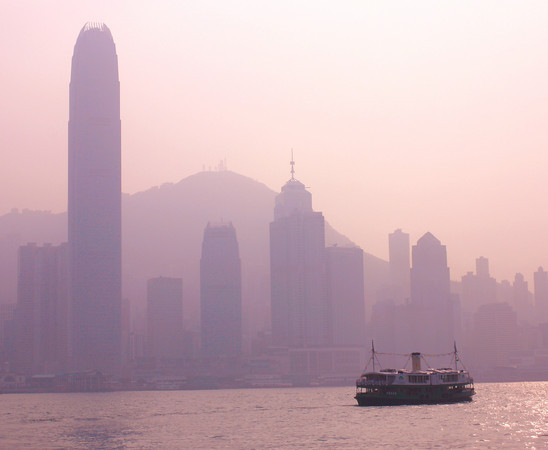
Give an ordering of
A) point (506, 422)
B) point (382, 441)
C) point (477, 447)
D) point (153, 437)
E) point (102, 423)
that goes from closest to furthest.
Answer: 1. point (477, 447)
2. point (382, 441)
3. point (153, 437)
4. point (506, 422)
5. point (102, 423)

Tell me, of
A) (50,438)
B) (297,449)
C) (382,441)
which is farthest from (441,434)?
(50,438)

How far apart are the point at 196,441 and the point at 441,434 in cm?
3931

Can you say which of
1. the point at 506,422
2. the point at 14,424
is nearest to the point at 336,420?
the point at 506,422

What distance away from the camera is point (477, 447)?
134500 millimetres

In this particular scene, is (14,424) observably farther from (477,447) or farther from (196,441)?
(477,447)

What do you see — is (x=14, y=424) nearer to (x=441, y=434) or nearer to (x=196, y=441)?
(x=196, y=441)

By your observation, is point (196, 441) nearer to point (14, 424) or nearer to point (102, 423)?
point (102, 423)

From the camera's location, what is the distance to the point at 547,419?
186 meters

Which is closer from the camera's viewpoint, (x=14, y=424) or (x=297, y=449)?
(x=297, y=449)

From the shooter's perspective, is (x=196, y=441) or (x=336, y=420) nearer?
(x=196, y=441)

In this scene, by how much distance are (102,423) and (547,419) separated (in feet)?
297

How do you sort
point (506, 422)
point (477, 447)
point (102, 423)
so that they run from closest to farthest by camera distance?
point (477, 447), point (506, 422), point (102, 423)

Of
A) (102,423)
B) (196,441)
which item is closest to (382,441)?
(196,441)

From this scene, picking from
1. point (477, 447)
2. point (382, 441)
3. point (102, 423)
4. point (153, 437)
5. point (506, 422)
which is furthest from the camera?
point (102, 423)
